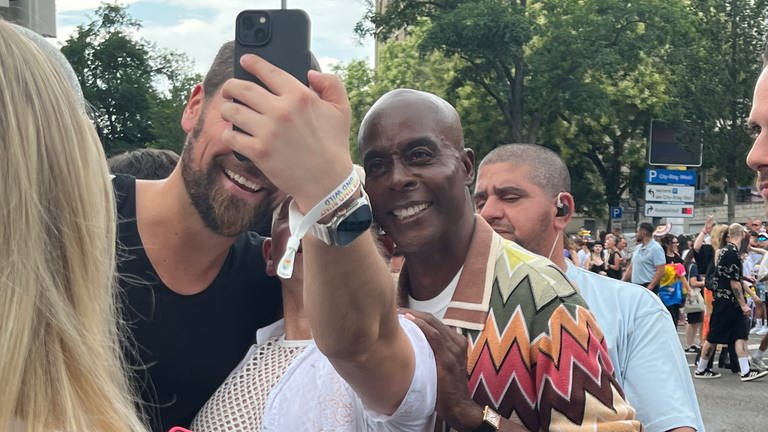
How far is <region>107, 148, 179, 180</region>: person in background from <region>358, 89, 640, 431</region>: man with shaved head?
1.87 metres

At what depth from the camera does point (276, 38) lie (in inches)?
59.4

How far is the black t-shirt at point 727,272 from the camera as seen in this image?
486 inches

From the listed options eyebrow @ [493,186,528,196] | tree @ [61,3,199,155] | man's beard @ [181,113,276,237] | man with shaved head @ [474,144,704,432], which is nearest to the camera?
man's beard @ [181,113,276,237]

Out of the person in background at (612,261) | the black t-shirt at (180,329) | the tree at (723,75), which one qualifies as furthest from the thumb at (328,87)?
the tree at (723,75)

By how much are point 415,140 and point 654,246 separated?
41.3 ft

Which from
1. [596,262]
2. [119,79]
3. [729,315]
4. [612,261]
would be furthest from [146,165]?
[119,79]

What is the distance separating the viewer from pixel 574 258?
44.0ft

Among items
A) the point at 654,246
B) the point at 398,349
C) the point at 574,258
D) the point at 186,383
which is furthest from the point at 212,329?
the point at 654,246

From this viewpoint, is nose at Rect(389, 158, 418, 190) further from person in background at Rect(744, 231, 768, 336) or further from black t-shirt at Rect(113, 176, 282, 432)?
person in background at Rect(744, 231, 768, 336)

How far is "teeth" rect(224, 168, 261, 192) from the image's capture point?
244 cm

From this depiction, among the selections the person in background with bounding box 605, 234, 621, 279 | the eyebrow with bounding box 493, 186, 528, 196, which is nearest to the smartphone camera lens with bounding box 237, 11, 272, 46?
the eyebrow with bounding box 493, 186, 528, 196

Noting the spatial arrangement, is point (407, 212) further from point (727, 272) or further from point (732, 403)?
point (727, 272)

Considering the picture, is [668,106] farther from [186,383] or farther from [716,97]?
[186,383]

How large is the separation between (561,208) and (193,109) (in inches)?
71.5
